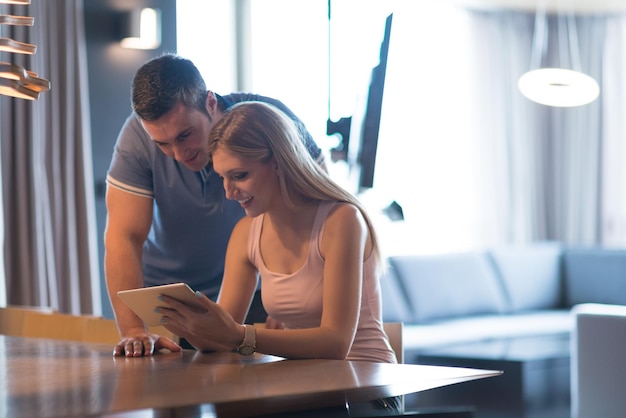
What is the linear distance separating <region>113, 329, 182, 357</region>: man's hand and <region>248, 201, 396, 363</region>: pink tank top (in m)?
0.26

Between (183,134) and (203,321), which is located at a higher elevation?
(183,134)

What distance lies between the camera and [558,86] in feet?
19.6

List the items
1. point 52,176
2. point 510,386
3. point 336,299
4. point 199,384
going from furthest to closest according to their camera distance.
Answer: point 52,176 < point 510,386 < point 336,299 < point 199,384

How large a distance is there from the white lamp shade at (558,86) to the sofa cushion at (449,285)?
124cm

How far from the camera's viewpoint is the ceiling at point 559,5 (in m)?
7.50

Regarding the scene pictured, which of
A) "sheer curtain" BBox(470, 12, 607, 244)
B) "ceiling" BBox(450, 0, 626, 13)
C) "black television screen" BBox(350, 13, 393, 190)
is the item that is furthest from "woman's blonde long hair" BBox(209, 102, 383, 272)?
"sheer curtain" BBox(470, 12, 607, 244)

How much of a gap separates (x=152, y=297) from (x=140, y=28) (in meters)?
3.76

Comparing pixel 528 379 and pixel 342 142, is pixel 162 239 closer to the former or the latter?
pixel 342 142

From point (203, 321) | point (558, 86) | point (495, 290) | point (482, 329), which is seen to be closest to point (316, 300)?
point (203, 321)

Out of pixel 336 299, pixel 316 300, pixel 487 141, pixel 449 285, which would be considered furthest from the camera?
pixel 487 141

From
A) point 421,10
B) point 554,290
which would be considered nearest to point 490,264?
point 554,290

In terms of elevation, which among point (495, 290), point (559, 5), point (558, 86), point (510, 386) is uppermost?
point (559, 5)

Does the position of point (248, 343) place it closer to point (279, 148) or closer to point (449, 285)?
point (279, 148)

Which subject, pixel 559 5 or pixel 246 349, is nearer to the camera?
pixel 246 349
